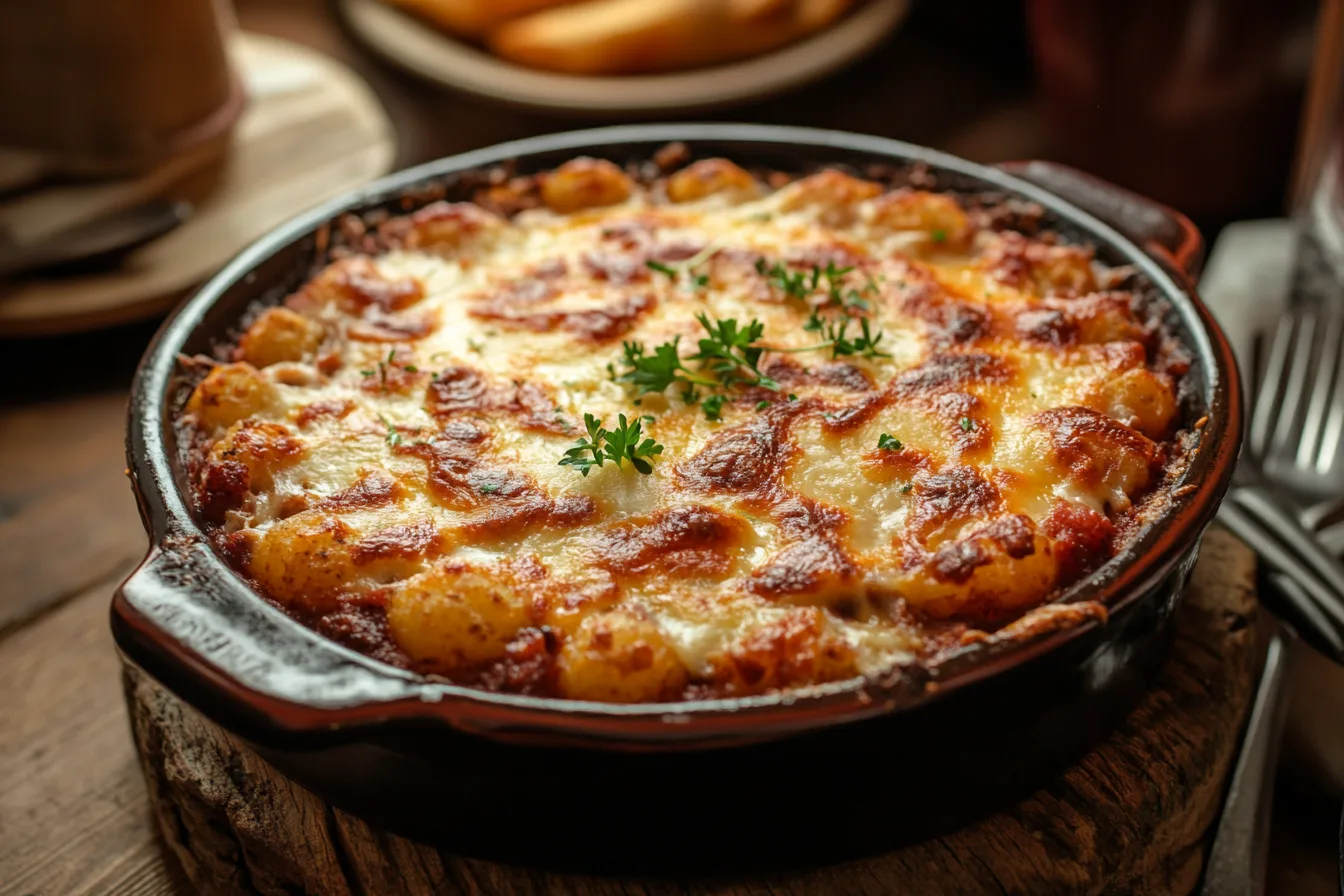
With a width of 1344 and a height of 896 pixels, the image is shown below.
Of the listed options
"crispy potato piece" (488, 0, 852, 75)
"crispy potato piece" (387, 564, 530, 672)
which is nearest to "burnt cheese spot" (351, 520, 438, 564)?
"crispy potato piece" (387, 564, 530, 672)

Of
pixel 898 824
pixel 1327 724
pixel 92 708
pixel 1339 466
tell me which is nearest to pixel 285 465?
pixel 92 708

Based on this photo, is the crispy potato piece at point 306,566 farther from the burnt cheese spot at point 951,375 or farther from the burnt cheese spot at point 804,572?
the burnt cheese spot at point 951,375

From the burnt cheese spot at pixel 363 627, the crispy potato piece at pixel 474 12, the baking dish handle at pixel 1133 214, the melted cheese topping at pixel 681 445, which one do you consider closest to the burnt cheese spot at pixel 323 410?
the melted cheese topping at pixel 681 445

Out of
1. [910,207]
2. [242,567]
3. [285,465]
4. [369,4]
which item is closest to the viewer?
[242,567]

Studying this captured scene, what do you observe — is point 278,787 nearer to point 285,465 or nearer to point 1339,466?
point 285,465

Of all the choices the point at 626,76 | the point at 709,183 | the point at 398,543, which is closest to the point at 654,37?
the point at 626,76

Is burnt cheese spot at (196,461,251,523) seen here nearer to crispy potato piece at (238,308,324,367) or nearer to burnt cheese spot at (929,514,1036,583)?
crispy potato piece at (238,308,324,367)

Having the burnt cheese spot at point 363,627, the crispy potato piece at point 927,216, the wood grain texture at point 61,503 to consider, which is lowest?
the wood grain texture at point 61,503
